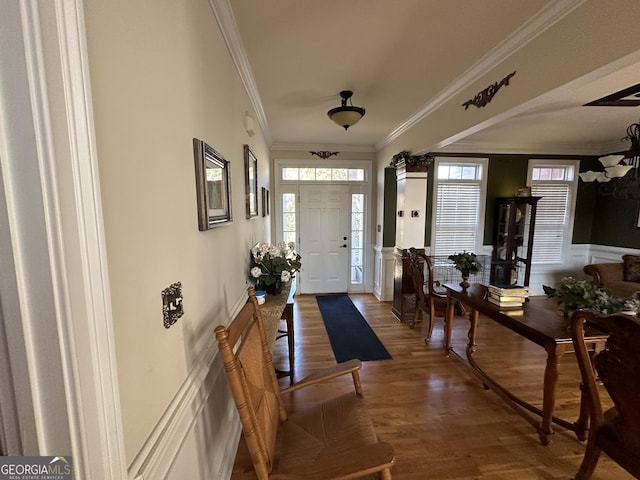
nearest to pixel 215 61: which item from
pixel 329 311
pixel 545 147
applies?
pixel 329 311

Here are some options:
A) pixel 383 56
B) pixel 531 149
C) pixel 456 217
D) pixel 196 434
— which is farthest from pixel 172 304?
pixel 531 149

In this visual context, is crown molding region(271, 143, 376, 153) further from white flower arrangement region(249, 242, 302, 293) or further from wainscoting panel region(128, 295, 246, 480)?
wainscoting panel region(128, 295, 246, 480)

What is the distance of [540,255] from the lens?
15.8 ft

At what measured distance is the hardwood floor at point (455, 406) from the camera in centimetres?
163

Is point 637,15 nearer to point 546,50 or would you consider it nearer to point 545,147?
point 546,50

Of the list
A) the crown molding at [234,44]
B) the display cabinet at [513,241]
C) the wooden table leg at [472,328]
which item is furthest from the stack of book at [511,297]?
the crown molding at [234,44]

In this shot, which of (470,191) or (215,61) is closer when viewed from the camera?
(215,61)

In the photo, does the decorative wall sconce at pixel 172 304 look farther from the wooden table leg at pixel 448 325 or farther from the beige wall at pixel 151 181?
the wooden table leg at pixel 448 325

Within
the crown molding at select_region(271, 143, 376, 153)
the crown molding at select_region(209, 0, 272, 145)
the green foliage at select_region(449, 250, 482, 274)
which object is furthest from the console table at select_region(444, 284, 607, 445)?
the crown molding at select_region(271, 143, 376, 153)

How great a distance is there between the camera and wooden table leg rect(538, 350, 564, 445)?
5.57 ft

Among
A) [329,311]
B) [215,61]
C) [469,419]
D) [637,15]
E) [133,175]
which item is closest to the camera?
[133,175]

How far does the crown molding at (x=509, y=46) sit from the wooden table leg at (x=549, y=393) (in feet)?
6.49

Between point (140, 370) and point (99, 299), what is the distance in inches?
12.1

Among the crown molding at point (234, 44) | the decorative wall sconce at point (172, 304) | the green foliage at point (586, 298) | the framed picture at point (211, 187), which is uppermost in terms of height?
the crown molding at point (234, 44)
